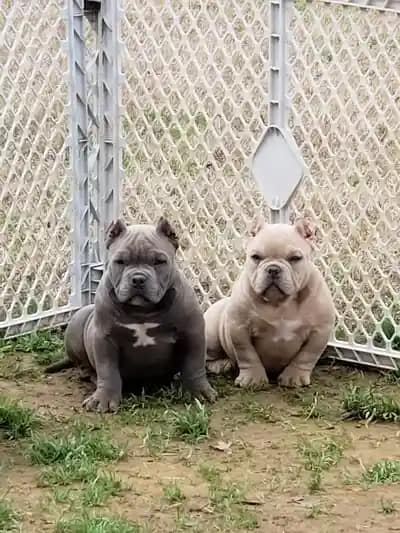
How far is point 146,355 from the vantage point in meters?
5.34

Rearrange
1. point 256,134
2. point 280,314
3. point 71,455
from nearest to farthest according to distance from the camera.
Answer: point 71,455 → point 280,314 → point 256,134

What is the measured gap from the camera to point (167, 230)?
5340 mm

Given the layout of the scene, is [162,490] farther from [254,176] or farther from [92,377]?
[254,176]

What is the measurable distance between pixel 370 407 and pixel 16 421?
58.4 inches

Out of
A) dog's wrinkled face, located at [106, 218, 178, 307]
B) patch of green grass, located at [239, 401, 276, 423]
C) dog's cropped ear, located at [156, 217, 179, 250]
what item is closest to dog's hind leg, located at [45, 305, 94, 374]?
dog's wrinkled face, located at [106, 218, 178, 307]

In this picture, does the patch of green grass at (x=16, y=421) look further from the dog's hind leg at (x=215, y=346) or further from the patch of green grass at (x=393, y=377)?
the patch of green grass at (x=393, y=377)

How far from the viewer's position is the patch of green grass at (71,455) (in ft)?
14.2

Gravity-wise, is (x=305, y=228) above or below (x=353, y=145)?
below

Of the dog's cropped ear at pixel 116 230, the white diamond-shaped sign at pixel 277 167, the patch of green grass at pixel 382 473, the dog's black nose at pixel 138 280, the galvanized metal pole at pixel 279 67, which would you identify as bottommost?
the patch of green grass at pixel 382 473

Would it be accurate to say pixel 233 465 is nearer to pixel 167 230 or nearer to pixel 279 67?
pixel 167 230

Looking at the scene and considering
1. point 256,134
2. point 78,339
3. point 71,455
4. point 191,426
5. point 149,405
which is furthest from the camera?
point 256,134

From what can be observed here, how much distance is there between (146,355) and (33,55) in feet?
6.18

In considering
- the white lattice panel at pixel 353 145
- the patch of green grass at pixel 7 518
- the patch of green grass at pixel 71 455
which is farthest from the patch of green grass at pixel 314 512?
the white lattice panel at pixel 353 145

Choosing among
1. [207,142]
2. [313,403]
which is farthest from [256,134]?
[313,403]
